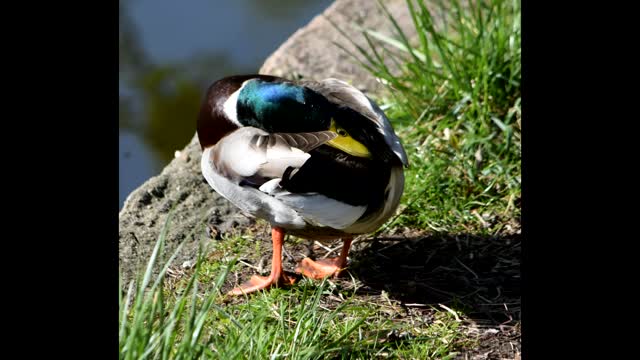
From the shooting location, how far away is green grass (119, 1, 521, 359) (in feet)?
9.35

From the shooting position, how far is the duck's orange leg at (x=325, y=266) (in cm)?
341

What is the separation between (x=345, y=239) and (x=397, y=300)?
329 millimetres

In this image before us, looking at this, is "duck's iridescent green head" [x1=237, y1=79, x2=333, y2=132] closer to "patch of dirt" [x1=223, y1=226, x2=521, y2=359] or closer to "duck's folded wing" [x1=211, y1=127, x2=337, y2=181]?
"duck's folded wing" [x1=211, y1=127, x2=337, y2=181]

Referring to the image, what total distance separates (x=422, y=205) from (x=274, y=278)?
84 cm

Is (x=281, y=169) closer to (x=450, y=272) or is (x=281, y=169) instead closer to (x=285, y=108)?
(x=285, y=108)

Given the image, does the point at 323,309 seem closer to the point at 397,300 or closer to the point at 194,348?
the point at 397,300

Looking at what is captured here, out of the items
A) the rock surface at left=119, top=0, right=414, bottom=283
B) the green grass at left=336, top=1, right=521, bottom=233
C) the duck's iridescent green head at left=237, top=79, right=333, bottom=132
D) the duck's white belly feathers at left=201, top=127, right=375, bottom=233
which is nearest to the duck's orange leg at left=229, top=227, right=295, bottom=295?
the duck's white belly feathers at left=201, top=127, right=375, bottom=233

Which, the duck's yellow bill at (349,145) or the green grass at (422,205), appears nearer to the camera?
the green grass at (422,205)

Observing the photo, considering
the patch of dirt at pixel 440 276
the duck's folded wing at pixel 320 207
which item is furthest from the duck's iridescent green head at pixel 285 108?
the patch of dirt at pixel 440 276

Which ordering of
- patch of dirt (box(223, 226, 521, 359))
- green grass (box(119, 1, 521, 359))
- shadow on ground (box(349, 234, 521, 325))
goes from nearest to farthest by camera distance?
green grass (box(119, 1, 521, 359)) → patch of dirt (box(223, 226, 521, 359)) → shadow on ground (box(349, 234, 521, 325))

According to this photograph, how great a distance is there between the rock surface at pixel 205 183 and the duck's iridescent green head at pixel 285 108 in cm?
45

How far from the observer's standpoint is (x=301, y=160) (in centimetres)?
298

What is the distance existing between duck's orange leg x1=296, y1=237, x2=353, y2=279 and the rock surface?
17.1 inches

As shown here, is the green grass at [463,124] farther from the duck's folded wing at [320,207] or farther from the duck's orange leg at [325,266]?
the duck's folded wing at [320,207]
